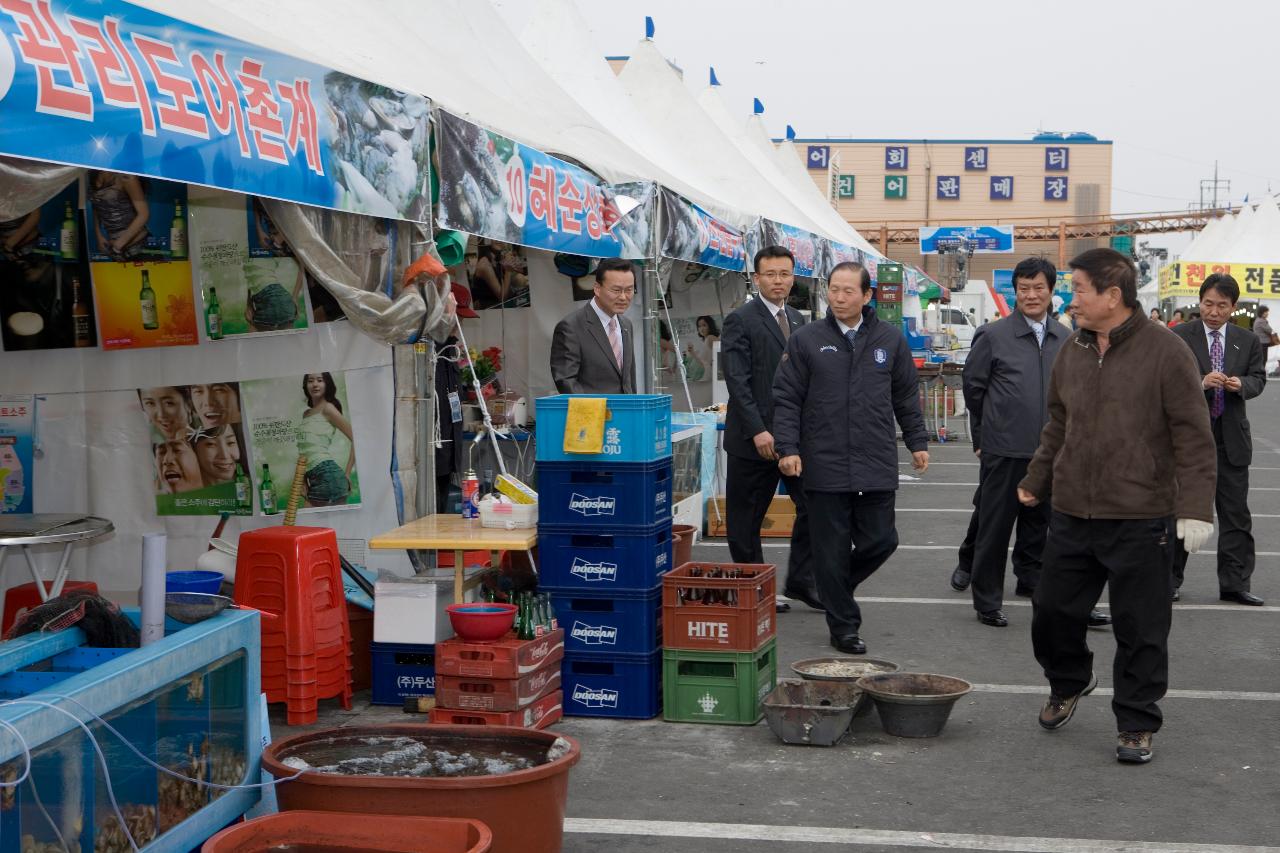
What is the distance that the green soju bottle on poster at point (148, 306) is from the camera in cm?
721

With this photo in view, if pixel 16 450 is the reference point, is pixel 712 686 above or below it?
below

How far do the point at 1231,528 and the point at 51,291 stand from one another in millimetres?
6891

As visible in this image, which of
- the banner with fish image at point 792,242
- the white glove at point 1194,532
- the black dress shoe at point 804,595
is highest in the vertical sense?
the banner with fish image at point 792,242

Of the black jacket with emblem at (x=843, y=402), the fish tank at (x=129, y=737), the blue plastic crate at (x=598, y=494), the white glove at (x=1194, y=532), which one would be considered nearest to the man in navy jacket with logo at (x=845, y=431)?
the black jacket with emblem at (x=843, y=402)

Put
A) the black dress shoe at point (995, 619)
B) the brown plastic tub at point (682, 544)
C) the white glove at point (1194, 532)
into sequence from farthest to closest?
the black dress shoe at point (995, 619), the brown plastic tub at point (682, 544), the white glove at point (1194, 532)

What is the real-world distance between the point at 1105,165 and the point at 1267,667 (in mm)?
83628

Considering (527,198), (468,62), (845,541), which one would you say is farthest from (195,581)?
(468,62)

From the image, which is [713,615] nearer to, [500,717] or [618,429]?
[618,429]

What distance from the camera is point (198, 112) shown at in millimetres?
5125

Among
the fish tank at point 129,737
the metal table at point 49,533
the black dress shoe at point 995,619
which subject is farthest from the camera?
the black dress shoe at point 995,619

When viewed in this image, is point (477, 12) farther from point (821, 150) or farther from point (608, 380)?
point (821, 150)

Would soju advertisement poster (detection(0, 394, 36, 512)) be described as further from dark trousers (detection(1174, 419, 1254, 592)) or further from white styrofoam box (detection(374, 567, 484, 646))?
dark trousers (detection(1174, 419, 1254, 592))

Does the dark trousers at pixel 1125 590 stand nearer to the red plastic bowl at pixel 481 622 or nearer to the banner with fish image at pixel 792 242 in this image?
the red plastic bowl at pixel 481 622

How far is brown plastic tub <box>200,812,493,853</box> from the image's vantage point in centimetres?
365
